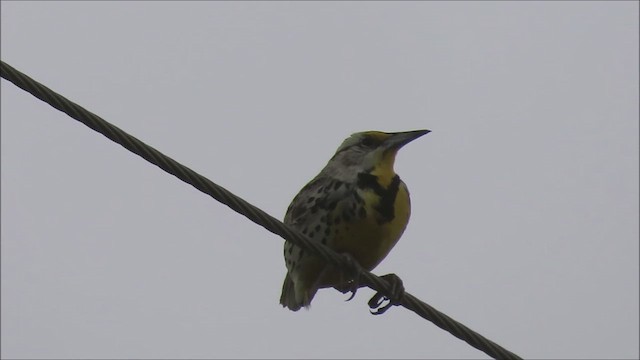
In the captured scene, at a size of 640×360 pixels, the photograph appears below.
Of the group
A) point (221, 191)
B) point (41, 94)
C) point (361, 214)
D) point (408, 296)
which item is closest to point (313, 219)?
point (361, 214)

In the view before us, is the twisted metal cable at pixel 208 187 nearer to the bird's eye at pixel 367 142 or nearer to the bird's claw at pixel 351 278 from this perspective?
the bird's claw at pixel 351 278

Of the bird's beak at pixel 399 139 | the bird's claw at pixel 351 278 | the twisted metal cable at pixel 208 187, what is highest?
the bird's beak at pixel 399 139

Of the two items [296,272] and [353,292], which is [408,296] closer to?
[353,292]

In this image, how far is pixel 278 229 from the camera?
185 inches

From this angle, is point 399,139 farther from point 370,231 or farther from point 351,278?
point 351,278

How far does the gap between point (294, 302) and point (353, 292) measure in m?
0.73

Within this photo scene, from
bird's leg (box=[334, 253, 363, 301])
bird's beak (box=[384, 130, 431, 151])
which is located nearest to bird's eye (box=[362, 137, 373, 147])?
bird's beak (box=[384, 130, 431, 151])

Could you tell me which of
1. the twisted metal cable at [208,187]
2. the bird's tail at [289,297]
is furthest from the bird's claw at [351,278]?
the twisted metal cable at [208,187]

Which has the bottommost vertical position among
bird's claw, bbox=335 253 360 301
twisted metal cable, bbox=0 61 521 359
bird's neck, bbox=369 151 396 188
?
twisted metal cable, bbox=0 61 521 359

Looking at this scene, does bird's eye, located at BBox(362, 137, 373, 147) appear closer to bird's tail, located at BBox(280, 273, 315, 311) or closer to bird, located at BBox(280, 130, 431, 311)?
bird, located at BBox(280, 130, 431, 311)

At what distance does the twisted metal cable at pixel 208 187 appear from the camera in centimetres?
415

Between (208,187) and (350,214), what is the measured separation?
1.74 m

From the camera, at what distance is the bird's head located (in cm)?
644

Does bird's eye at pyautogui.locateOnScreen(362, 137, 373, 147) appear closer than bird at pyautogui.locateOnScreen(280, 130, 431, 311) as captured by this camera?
No
